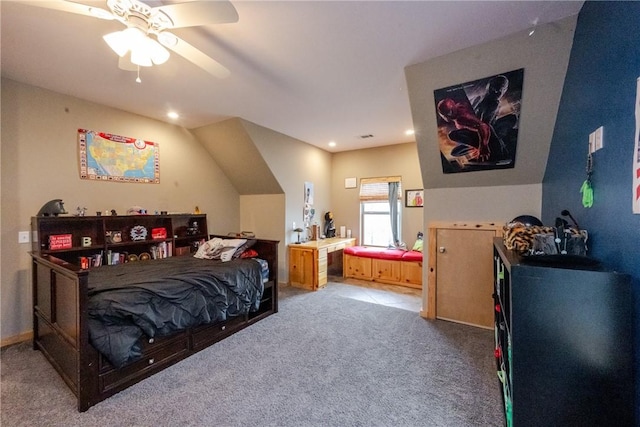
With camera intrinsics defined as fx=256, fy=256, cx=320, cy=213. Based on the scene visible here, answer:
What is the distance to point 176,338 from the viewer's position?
2316 millimetres

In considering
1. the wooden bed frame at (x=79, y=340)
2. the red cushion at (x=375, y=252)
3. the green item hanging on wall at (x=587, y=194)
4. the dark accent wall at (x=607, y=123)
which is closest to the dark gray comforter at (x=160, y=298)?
the wooden bed frame at (x=79, y=340)

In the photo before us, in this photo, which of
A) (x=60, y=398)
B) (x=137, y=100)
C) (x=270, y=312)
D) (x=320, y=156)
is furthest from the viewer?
(x=320, y=156)

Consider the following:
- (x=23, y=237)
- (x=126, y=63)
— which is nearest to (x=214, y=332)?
(x=23, y=237)

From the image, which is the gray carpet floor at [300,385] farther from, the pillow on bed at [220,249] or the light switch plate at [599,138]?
the light switch plate at [599,138]

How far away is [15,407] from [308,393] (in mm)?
1993

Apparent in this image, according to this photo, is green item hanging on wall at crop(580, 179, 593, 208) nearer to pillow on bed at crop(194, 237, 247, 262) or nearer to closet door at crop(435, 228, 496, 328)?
closet door at crop(435, 228, 496, 328)

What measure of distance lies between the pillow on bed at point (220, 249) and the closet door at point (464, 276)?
258 cm

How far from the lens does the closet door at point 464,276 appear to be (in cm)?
296

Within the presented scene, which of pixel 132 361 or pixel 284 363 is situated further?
pixel 284 363

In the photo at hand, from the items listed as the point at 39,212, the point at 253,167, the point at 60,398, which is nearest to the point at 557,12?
the point at 253,167

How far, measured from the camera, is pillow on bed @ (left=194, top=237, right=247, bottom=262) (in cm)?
327

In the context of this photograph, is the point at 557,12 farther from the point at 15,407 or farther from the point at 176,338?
the point at 15,407

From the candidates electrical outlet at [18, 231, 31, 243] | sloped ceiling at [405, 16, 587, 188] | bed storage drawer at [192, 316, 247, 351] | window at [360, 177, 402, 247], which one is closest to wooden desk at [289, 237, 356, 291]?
window at [360, 177, 402, 247]

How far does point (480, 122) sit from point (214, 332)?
3.43 m
